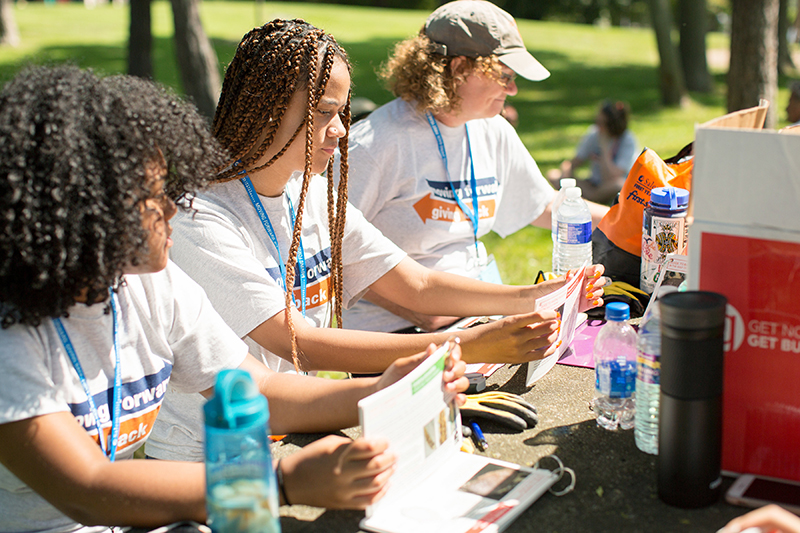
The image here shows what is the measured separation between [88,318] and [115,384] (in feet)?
0.47

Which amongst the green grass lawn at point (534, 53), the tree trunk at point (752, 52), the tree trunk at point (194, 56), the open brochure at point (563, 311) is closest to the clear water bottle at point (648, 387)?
the open brochure at point (563, 311)

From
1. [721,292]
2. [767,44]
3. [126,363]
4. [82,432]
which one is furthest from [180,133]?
[767,44]

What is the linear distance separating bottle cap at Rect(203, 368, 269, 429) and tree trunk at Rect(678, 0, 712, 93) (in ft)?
52.1

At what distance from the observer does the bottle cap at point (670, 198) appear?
2483 mm

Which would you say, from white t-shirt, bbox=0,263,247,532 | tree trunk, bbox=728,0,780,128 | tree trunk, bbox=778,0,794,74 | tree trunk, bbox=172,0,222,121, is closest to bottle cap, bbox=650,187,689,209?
white t-shirt, bbox=0,263,247,532

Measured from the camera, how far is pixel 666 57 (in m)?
13.5

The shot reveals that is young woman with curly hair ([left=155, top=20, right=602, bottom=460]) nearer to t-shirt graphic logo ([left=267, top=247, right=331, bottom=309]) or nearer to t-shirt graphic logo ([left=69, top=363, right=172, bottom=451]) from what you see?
t-shirt graphic logo ([left=267, top=247, right=331, bottom=309])

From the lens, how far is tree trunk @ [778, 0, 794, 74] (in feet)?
55.1

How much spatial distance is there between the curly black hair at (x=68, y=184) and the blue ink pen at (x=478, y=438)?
0.82 metres

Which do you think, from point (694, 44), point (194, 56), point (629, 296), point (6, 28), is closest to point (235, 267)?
point (629, 296)

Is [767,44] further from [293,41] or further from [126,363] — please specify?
[126,363]

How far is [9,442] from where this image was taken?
1.30 m

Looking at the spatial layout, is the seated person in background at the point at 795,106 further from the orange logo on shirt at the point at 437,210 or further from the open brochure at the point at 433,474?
the open brochure at the point at 433,474

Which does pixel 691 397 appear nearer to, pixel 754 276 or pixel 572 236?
pixel 754 276
